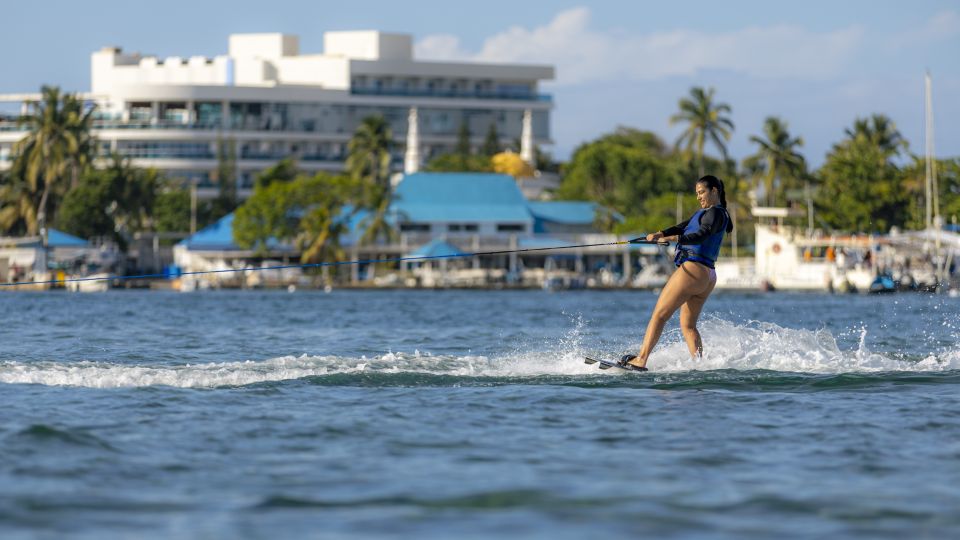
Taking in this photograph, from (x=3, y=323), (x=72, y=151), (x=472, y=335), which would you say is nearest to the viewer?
(x=472, y=335)

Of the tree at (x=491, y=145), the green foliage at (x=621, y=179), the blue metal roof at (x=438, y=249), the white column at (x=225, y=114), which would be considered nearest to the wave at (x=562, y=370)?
the blue metal roof at (x=438, y=249)

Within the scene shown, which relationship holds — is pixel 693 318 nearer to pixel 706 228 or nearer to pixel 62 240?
pixel 706 228

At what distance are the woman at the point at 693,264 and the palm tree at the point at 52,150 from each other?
8744 centimetres

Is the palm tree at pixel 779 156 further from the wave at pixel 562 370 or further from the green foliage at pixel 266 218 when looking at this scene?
the wave at pixel 562 370

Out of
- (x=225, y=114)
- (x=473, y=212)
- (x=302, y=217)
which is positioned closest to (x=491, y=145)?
(x=225, y=114)

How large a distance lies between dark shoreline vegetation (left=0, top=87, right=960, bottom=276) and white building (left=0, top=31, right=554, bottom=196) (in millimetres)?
6152

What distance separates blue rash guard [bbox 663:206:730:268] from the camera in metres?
14.0

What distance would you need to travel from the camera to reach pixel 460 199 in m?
103

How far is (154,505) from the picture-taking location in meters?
8.18

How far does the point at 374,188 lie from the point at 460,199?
1348cm

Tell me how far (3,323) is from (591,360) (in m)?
16.9

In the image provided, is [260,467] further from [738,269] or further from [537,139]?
[537,139]

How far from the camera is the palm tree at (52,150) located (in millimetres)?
99312

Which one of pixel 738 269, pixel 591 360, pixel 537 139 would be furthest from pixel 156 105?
pixel 591 360
